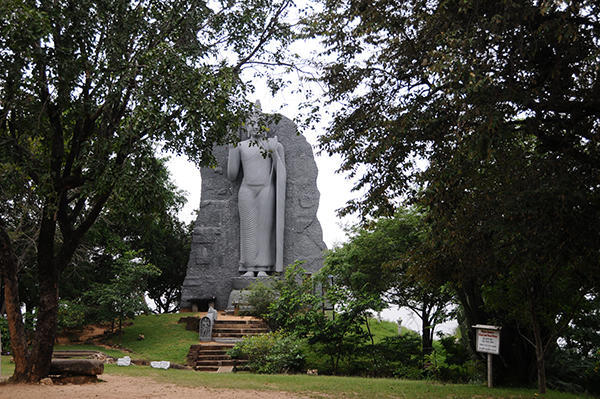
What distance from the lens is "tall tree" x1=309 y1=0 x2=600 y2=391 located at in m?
5.56

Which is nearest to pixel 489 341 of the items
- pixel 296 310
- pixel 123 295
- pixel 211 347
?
pixel 296 310

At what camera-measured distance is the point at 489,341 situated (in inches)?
348

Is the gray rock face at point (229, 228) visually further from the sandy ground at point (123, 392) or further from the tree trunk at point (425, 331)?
the sandy ground at point (123, 392)

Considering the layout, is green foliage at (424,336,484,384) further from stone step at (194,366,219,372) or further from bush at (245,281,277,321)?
bush at (245,281,277,321)

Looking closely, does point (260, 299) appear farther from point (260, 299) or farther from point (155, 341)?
point (155, 341)

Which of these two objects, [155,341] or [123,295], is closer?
[155,341]

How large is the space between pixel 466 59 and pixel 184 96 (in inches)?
127

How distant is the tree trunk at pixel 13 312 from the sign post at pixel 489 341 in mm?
7035

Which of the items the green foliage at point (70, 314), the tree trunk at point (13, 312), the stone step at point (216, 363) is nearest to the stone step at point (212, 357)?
the stone step at point (216, 363)

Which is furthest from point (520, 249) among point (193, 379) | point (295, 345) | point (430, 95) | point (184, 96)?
point (295, 345)

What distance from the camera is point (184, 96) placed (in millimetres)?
6531

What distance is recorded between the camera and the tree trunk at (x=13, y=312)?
26.3 ft

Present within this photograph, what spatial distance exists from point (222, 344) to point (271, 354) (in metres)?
2.32

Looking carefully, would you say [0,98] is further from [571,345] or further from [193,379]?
[571,345]
